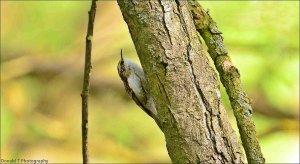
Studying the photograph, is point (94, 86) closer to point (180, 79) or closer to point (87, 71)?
point (87, 71)

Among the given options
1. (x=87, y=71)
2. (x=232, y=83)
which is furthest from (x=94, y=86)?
(x=232, y=83)

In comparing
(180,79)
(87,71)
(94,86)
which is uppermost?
(94,86)

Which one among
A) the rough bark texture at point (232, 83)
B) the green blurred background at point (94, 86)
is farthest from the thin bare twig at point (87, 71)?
the green blurred background at point (94, 86)

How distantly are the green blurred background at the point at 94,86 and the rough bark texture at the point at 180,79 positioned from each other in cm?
128

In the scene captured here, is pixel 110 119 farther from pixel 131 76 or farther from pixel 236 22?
pixel 131 76

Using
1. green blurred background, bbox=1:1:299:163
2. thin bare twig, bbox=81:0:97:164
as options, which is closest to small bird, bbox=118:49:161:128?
thin bare twig, bbox=81:0:97:164

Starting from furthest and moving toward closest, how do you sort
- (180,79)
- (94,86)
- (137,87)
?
(94,86) < (137,87) < (180,79)

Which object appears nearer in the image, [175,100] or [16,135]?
[175,100]

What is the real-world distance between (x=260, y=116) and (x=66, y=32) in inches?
30.6

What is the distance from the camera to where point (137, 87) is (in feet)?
2.83

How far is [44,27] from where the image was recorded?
86.5 inches

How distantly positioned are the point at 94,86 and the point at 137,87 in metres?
1.39

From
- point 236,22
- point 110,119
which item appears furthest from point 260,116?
point 110,119

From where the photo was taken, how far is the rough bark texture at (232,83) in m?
0.74
